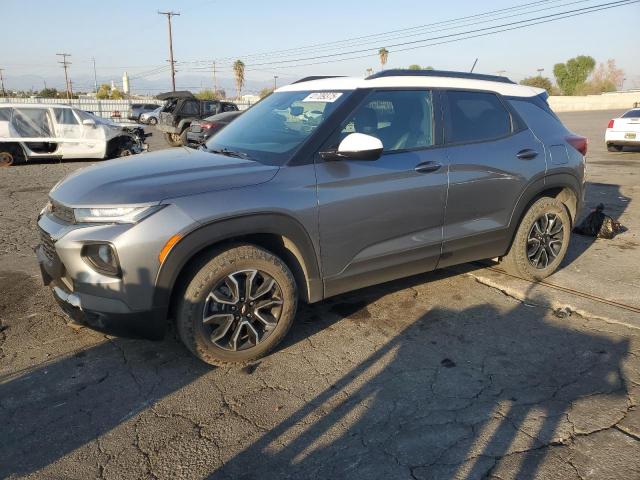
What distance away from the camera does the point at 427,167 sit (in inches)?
148

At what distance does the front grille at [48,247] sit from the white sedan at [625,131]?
16.5 m

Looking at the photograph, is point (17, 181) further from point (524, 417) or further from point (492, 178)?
point (524, 417)

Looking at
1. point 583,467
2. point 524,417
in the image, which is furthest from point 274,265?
point 583,467

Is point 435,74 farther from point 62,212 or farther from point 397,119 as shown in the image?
point 62,212

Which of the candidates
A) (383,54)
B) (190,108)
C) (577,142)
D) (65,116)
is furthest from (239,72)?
(577,142)

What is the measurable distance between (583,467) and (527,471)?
0.27 meters

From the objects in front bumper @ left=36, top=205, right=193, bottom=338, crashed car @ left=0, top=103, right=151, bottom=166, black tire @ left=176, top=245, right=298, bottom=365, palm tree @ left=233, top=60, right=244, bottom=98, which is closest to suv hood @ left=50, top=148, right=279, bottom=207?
front bumper @ left=36, top=205, right=193, bottom=338

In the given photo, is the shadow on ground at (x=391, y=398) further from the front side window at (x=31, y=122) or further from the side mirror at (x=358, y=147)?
the front side window at (x=31, y=122)

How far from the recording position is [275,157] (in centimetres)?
337

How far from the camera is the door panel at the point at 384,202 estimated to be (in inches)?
133

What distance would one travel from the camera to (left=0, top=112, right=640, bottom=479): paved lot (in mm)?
2432

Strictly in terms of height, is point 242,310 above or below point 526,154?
below

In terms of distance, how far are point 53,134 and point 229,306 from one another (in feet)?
40.1

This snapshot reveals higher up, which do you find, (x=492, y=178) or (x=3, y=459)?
(x=492, y=178)
